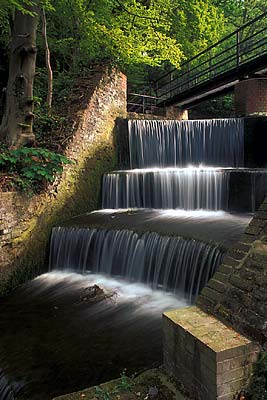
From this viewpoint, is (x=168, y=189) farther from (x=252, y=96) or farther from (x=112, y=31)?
(x=112, y=31)

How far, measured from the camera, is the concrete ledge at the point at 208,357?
2.57 metres

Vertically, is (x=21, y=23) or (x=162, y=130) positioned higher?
(x=21, y=23)

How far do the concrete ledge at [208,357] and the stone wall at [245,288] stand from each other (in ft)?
0.34

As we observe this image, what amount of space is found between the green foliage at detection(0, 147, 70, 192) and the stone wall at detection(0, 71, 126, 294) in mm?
301

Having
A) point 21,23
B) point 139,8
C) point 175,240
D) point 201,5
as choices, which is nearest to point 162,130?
point 139,8

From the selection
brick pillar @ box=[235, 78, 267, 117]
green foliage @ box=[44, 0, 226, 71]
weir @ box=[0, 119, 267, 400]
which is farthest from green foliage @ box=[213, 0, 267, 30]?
weir @ box=[0, 119, 267, 400]

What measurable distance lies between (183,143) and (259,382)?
9697 mm

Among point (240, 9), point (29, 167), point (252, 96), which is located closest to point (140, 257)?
point (29, 167)

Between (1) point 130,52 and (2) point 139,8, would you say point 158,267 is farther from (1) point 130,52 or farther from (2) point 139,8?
(2) point 139,8

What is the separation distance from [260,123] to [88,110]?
206 inches

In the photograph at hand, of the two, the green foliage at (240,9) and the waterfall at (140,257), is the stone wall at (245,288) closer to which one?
the waterfall at (140,257)

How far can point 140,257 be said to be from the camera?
259 inches

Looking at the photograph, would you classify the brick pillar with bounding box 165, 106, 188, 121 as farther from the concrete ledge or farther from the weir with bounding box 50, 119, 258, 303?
the concrete ledge

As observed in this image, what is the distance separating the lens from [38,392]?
3.72 metres
